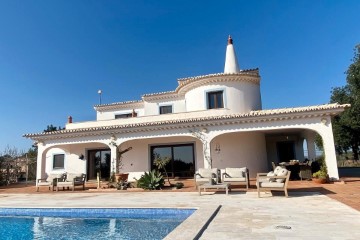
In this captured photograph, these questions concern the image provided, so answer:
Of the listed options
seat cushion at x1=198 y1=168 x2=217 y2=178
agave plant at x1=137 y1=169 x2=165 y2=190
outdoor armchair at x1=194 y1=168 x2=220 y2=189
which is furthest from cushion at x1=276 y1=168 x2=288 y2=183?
agave plant at x1=137 y1=169 x2=165 y2=190

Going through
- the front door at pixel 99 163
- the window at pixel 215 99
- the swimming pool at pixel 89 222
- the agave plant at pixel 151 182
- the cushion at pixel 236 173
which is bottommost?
the swimming pool at pixel 89 222

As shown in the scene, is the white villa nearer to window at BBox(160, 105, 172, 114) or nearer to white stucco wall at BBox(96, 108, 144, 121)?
window at BBox(160, 105, 172, 114)

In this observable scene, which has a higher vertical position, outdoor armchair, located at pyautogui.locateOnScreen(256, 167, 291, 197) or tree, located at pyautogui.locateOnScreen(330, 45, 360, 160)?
tree, located at pyautogui.locateOnScreen(330, 45, 360, 160)

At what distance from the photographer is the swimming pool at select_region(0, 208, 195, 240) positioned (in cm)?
611

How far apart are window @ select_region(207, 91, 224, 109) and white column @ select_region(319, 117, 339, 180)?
6631 mm

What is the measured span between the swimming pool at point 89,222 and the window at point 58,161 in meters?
12.5

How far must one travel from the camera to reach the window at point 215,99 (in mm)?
18016

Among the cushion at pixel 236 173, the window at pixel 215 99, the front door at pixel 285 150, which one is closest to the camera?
the cushion at pixel 236 173

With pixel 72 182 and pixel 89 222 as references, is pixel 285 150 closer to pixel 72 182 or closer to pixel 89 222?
pixel 72 182

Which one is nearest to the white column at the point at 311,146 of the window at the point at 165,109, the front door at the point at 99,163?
the window at the point at 165,109

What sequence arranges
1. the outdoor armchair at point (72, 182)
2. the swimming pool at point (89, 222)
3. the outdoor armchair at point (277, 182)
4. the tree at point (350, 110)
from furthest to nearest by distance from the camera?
the tree at point (350, 110) < the outdoor armchair at point (72, 182) < the outdoor armchair at point (277, 182) < the swimming pool at point (89, 222)

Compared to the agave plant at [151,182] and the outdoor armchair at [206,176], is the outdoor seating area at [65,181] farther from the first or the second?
the outdoor armchair at [206,176]

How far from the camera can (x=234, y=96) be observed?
1773 centimetres

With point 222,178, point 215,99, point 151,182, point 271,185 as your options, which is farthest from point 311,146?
point 151,182
